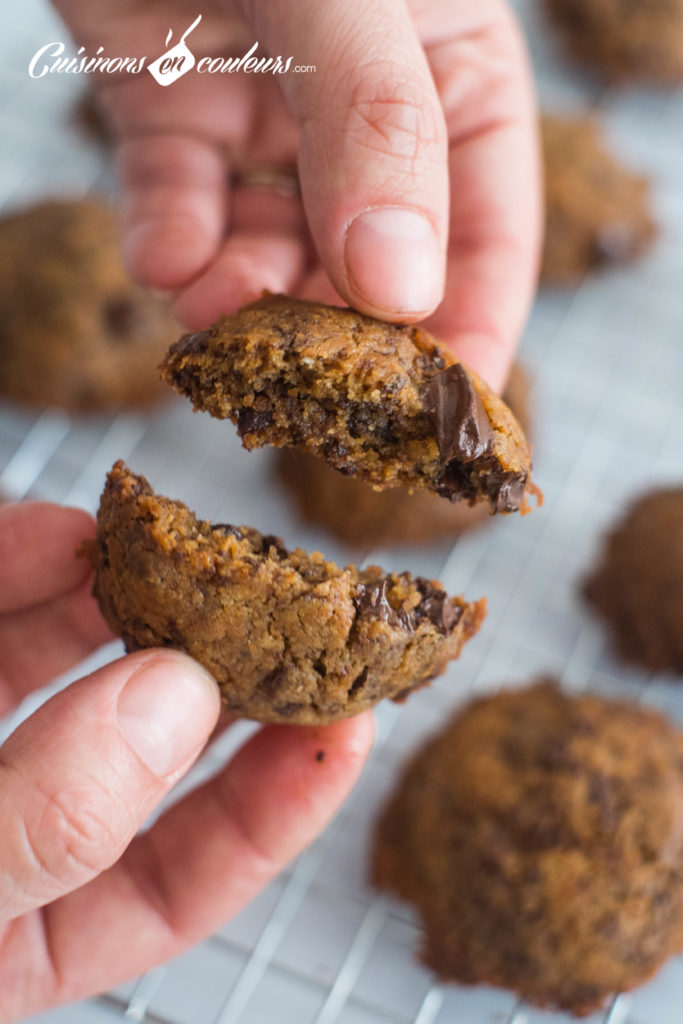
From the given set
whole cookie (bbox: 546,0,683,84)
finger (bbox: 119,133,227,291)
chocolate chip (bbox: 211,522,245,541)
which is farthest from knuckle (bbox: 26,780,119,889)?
whole cookie (bbox: 546,0,683,84)

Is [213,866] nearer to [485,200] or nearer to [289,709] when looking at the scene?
[289,709]

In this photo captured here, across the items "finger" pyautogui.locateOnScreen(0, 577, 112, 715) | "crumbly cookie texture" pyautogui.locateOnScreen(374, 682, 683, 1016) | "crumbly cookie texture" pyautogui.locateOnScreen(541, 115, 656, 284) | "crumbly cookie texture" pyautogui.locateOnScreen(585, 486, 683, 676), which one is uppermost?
"finger" pyautogui.locateOnScreen(0, 577, 112, 715)

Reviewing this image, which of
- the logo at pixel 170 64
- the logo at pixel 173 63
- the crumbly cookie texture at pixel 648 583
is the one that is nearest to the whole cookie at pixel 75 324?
the logo at pixel 170 64

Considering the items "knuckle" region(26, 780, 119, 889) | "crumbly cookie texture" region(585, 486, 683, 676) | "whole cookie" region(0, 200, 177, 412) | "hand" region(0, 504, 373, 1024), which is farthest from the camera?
"whole cookie" region(0, 200, 177, 412)

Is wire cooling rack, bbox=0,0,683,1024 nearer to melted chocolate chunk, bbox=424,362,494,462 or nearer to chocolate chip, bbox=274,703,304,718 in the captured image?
chocolate chip, bbox=274,703,304,718

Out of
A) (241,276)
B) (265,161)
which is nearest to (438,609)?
(241,276)

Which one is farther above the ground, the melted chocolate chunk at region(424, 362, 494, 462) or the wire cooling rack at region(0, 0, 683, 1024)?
the melted chocolate chunk at region(424, 362, 494, 462)
